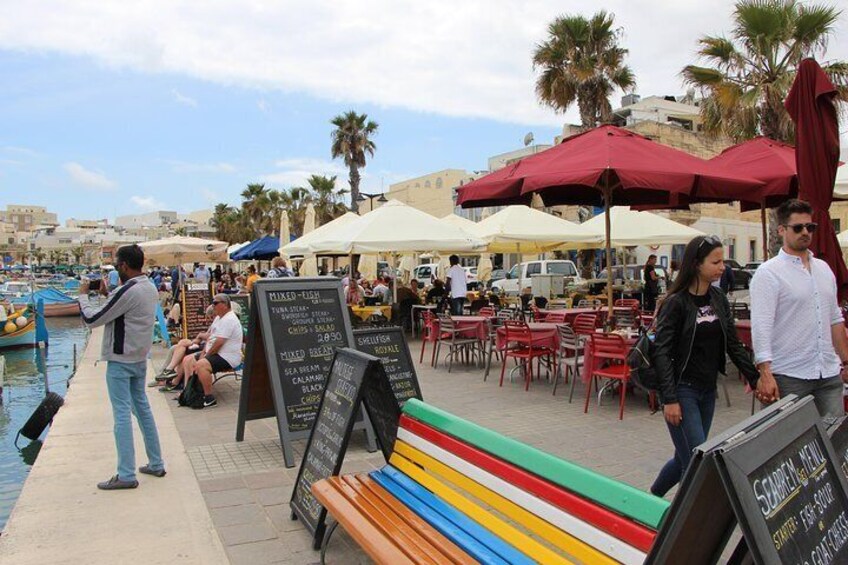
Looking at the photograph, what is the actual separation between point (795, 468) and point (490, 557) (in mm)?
1245

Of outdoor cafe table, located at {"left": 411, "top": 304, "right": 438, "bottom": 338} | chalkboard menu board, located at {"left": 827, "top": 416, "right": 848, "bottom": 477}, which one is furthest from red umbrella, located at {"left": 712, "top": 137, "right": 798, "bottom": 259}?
outdoor cafe table, located at {"left": 411, "top": 304, "right": 438, "bottom": 338}

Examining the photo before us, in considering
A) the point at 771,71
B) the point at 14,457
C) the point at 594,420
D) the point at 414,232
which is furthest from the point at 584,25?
the point at 14,457

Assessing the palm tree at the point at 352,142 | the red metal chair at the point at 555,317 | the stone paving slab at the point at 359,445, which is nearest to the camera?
the stone paving slab at the point at 359,445

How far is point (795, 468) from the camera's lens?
6.41 feet

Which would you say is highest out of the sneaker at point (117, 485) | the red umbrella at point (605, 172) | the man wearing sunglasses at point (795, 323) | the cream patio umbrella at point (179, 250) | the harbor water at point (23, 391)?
the red umbrella at point (605, 172)

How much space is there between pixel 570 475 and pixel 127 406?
378 centimetres

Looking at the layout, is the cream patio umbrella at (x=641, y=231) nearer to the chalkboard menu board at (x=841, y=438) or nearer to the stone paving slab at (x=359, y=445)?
the stone paving slab at (x=359, y=445)

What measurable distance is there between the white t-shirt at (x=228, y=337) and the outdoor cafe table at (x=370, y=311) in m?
5.72

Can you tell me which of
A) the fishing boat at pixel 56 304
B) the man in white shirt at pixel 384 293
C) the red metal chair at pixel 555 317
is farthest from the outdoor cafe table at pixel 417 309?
the fishing boat at pixel 56 304

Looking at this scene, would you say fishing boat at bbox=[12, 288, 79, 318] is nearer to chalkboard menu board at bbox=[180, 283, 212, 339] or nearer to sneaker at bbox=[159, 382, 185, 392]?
chalkboard menu board at bbox=[180, 283, 212, 339]

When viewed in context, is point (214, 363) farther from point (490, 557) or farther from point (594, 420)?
point (490, 557)

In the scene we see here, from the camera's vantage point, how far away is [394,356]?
21.6 ft

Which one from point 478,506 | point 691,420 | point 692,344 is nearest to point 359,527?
point 478,506

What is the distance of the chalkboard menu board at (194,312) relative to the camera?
13.9 metres
